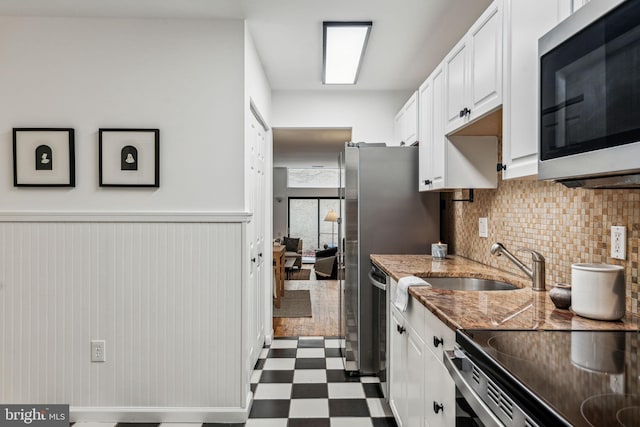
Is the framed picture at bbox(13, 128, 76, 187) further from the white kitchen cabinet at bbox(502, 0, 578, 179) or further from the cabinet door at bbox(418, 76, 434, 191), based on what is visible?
the white kitchen cabinet at bbox(502, 0, 578, 179)

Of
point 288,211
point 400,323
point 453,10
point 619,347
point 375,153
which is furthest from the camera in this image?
point 288,211

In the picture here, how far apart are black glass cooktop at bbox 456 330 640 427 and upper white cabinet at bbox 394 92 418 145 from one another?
2.19m

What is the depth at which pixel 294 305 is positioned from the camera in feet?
17.7

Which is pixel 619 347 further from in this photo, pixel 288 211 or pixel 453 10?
pixel 288 211

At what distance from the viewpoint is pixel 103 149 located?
247cm

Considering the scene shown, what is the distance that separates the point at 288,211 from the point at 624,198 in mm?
10461

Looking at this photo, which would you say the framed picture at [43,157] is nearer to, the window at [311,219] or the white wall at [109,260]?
the white wall at [109,260]

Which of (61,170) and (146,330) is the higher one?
(61,170)

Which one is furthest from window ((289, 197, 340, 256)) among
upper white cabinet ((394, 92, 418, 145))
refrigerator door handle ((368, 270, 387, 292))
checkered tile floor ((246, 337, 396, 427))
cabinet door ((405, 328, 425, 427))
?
cabinet door ((405, 328, 425, 427))

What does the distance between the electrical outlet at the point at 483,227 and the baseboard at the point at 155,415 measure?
1.82m

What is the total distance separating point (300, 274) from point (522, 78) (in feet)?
24.4

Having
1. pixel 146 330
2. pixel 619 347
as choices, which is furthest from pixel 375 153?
pixel 619 347

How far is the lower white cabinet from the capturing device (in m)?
1.47

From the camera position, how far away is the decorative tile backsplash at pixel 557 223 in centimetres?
140
